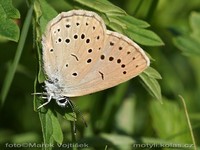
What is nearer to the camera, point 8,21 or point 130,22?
point 8,21

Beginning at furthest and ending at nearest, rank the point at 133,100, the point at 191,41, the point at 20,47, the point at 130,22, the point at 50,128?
1. the point at 133,100
2. the point at 191,41
3. the point at 130,22
4. the point at 20,47
5. the point at 50,128

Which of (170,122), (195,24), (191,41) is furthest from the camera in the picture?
(195,24)

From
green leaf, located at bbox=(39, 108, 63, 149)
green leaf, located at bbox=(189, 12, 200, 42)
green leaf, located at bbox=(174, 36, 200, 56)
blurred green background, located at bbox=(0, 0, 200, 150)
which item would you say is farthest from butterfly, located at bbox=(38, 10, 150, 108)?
green leaf, located at bbox=(189, 12, 200, 42)

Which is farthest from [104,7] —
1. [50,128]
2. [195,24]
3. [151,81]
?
[195,24]

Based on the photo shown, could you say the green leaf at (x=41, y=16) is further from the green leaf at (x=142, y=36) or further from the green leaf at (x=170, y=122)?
the green leaf at (x=170, y=122)

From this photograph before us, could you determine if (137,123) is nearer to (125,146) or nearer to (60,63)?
(125,146)

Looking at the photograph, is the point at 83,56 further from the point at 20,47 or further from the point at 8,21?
the point at 8,21

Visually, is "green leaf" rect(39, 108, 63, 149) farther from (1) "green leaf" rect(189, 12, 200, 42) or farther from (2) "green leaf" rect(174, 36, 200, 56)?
(1) "green leaf" rect(189, 12, 200, 42)
